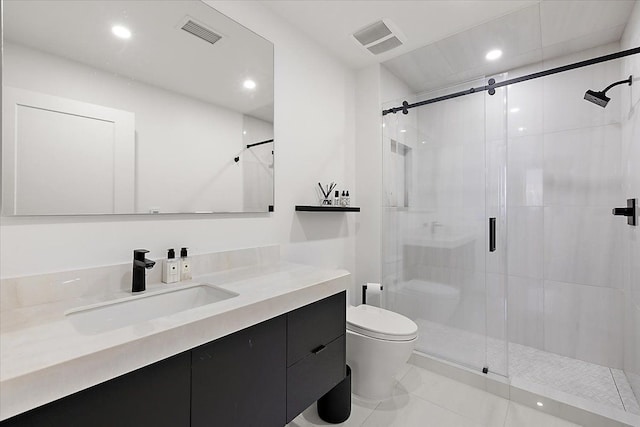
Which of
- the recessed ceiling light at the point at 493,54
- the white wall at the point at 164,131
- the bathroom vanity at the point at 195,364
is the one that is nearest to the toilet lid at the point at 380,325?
the bathroom vanity at the point at 195,364

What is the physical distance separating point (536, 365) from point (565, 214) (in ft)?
3.86

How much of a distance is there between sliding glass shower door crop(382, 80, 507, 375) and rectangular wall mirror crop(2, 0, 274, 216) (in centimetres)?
115

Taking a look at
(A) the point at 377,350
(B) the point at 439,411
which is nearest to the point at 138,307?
(A) the point at 377,350

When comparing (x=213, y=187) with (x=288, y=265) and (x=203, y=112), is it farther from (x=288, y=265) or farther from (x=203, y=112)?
(x=288, y=265)

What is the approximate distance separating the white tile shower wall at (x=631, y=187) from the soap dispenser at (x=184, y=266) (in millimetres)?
2382

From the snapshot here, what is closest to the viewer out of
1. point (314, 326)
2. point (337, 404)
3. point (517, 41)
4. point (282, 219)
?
point (314, 326)

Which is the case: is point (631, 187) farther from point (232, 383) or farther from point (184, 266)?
point (184, 266)

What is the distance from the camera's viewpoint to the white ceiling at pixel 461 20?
1823 mm

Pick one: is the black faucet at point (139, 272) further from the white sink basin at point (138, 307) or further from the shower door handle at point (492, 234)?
the shower door handle at point (492, 234)

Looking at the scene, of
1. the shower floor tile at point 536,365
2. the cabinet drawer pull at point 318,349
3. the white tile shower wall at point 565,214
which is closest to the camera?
the cabinet drawer pull at point 318,349

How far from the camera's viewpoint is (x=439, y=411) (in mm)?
1749

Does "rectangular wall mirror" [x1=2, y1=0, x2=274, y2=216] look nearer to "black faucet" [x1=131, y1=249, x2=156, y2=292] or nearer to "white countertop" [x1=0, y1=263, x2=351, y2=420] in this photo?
"black faucet" [x1=131, y1=249, x2=156, y2=292]

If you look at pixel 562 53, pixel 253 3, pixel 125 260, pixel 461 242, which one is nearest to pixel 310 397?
pixel 125 260

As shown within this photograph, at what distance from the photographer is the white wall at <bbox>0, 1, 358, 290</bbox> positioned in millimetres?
1052
